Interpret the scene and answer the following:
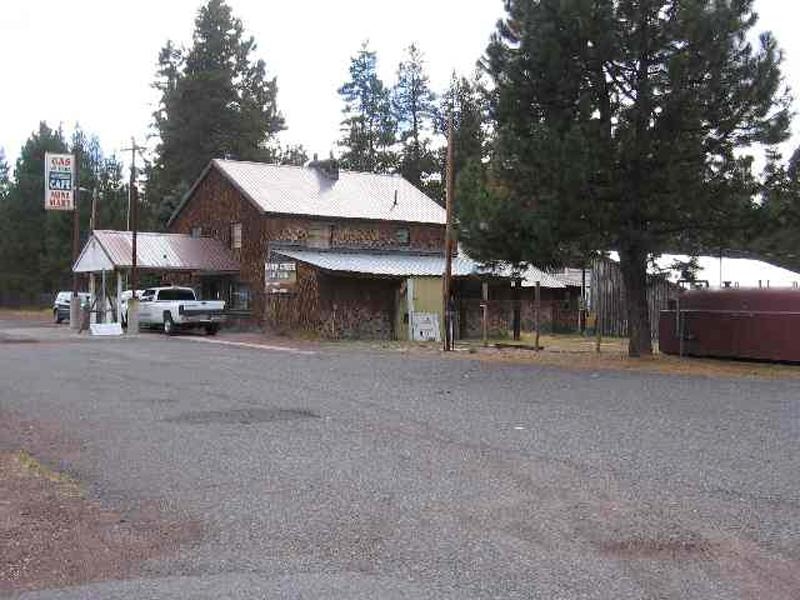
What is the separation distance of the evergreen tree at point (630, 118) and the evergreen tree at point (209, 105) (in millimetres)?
43507

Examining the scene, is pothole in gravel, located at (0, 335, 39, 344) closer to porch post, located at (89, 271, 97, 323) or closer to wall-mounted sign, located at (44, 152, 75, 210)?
porch post, located at (89, 271, 97, 323)

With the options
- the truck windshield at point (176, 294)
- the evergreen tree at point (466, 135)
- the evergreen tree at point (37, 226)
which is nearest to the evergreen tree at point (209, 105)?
the evergreen tree at point (37, 226)

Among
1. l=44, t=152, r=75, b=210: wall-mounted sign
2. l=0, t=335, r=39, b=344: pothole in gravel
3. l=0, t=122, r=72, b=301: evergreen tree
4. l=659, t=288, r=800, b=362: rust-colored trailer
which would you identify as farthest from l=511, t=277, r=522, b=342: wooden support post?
l=0, t=122, r=72, b=301: evergreen tree

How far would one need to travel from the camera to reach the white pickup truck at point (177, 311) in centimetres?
3634

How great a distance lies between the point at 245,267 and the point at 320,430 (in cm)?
3005

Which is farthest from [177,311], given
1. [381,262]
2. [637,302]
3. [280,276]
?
[637,302]

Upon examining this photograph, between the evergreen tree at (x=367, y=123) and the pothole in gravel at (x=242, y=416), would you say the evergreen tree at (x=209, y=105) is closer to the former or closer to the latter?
the evergreen tree at (x=367, y=123)

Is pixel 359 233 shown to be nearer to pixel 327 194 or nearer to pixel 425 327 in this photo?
pixel 327 194

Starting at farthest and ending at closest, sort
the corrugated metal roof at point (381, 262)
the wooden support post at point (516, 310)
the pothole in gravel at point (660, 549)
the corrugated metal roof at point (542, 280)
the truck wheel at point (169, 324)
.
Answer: the corrugated metal roof at point (542, 280) < the truck wheel at point (169, 324) < the wooden support post at point (516, 310) < the corrugated metal roof at point (381, 262) < the pothole in gravel at point (660, 549)

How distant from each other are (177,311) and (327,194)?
10.2m

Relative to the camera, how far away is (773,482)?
8.40 m

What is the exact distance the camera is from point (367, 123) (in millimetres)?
72375

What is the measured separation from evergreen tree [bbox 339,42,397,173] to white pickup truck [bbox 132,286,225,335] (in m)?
30.1

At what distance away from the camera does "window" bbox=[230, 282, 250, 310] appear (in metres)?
40.6
